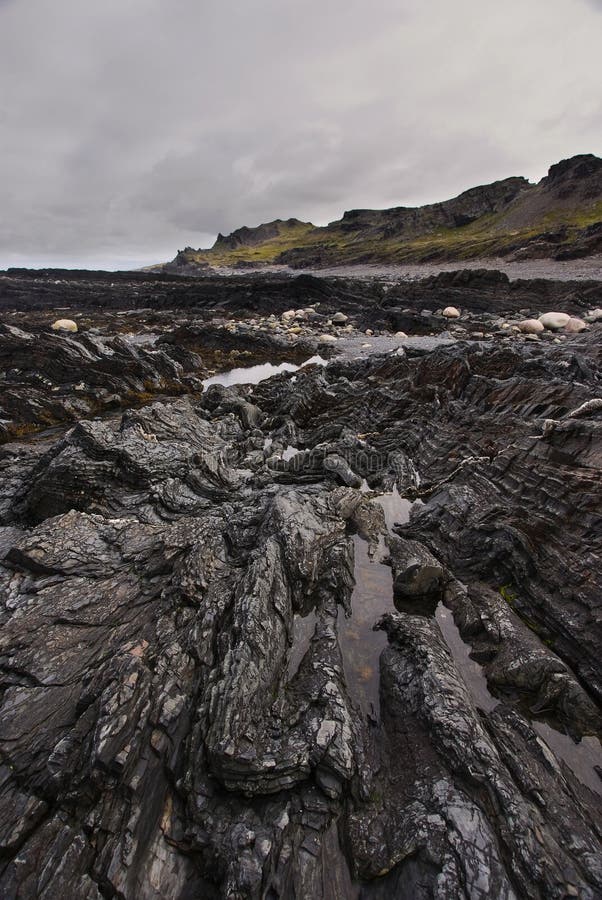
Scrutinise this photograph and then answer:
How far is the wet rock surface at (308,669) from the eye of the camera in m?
6.64

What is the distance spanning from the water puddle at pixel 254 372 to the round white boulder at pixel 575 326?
92.3 feet

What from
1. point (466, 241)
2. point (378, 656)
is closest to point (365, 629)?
point (378, 656)

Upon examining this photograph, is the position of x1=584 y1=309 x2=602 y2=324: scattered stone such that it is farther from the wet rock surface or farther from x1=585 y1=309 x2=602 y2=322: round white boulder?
the wet rock surface

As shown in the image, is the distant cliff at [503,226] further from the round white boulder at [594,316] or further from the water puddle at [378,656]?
the water puddle at [378,656]

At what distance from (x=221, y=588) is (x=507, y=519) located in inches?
401

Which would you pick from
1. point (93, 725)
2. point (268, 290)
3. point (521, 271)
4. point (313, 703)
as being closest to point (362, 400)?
point (313, 703)

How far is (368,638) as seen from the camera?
38.3 ft

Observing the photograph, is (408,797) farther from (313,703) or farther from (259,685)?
(259,685)

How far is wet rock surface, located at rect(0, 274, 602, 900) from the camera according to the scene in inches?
261

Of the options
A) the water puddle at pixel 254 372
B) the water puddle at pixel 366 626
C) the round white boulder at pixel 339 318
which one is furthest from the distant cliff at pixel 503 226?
the water puddle at pixel 366 626

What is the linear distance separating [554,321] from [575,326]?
94.5 inches

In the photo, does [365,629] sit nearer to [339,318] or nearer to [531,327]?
[531,327]

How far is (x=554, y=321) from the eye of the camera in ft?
152

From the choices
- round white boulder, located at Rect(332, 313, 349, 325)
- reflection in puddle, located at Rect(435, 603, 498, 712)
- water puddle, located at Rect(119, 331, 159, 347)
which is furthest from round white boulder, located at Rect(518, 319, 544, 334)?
water puddle, located at Rect(119, 331, 159, 347)
